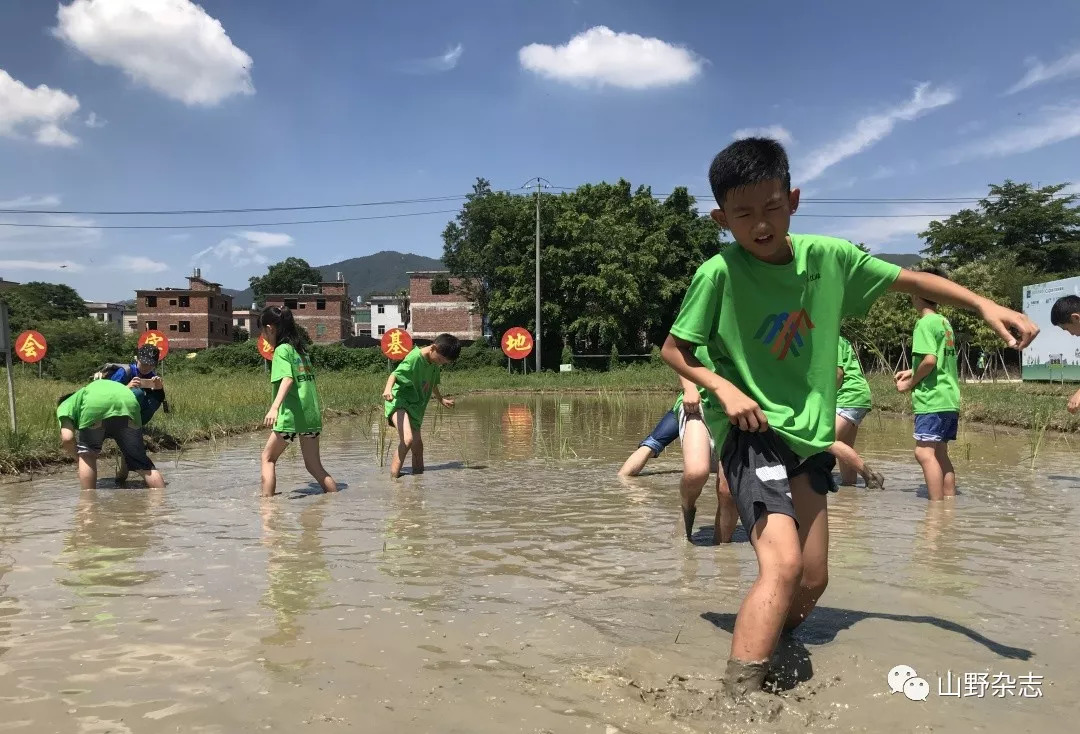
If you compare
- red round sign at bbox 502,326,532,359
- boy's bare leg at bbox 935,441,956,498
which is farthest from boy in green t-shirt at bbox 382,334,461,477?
red round sign at bbox 502,326,532,359

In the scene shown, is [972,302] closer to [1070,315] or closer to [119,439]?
[1070,315]

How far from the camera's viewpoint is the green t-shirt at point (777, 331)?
95.4 inches

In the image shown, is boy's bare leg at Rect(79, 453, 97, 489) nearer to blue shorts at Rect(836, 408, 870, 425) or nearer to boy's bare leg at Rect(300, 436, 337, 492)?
boy's bare leg at Rect(300, 436, 337, 492)

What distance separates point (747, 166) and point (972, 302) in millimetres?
961

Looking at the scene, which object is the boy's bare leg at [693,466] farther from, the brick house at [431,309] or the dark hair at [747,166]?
the brick house at [431,309]

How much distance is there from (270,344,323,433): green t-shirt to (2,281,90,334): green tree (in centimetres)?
4892

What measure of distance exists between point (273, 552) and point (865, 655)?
9.92ft

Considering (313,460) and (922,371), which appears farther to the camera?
(313,460)

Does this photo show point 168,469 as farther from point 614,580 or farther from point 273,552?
point 614,580

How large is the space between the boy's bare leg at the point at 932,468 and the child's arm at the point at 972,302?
3229 millimetres

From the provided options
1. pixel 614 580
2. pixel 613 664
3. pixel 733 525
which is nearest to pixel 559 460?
pixel 733 525

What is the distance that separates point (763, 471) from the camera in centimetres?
236

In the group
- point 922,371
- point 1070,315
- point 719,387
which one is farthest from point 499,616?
point 1070,315

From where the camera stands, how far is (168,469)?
791cm
